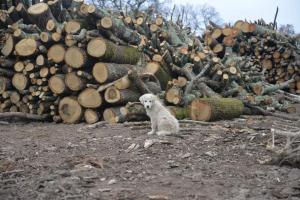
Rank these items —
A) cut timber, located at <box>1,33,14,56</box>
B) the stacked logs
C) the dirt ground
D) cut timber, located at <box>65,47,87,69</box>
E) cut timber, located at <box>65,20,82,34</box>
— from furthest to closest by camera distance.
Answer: the stacked logs → cut timber, located at <box>1,33,14,56</box> → cut timber, located at <box>65,20,82,34</box> → cut timber, located at <box>65,47,87,69</box> → the dirt ground

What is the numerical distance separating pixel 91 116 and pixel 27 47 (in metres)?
2.01

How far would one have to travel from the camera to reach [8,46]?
9.02 meters

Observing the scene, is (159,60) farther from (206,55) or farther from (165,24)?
(165,24)

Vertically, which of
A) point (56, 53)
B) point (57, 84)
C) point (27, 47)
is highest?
point (27, 47)

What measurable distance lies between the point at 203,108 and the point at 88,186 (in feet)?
14.9

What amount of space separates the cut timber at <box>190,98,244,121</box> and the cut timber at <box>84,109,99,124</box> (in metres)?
1.89

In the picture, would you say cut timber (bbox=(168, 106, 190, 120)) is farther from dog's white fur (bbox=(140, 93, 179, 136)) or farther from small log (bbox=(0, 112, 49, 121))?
small log (bbox=(0, 112, 49, 121))

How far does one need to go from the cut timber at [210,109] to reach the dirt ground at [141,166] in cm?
81

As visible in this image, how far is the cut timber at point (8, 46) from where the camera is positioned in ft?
29.5

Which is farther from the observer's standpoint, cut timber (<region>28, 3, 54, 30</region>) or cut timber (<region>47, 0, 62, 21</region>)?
cut timber (<region>47, 0, 62, 21</region>)

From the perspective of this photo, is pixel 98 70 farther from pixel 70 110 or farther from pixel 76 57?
pixel 70 110

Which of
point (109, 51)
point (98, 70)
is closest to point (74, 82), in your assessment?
point (98, 70)

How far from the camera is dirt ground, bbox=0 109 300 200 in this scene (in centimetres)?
386

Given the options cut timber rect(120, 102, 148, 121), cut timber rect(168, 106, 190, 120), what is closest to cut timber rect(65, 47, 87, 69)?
cut timber rect(120, 102, 148, 121)
